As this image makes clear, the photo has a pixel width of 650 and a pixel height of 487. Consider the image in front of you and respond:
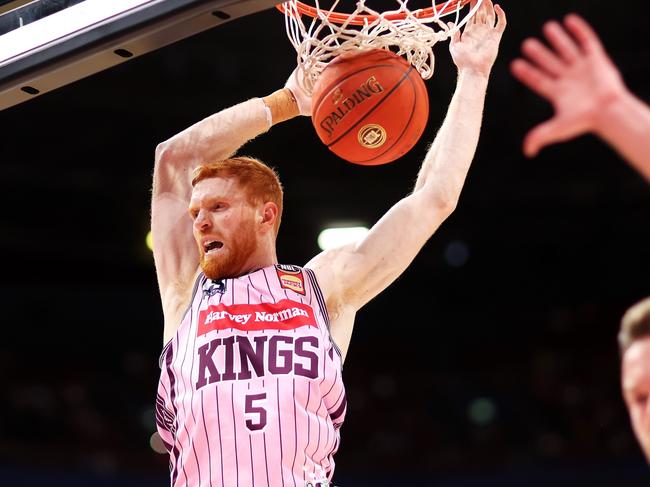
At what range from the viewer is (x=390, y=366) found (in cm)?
1058

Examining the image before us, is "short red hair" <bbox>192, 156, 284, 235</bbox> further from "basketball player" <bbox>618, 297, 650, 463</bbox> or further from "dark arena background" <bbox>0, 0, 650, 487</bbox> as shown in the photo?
"dark arena background" <bbox>0, 0, 650, 487</bbox>

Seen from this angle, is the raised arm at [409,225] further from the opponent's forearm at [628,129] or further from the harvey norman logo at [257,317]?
the opponent's forearm at [628,129]

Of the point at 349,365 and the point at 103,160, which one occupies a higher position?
the point at 103,160

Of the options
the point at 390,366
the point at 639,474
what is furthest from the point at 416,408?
the point at 639,474

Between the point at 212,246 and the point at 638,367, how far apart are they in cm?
Result: 168

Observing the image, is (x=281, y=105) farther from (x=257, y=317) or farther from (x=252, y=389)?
(x=252, y=389)

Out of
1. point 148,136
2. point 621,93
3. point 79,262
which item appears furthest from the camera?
point 79,262

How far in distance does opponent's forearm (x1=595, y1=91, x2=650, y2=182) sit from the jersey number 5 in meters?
1.68

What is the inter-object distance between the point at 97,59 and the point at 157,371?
7.86 m

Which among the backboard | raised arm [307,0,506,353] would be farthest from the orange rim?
the backboard

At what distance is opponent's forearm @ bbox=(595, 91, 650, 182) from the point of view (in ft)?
4.58

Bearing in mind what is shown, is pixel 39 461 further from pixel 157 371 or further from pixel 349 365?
pixel 349 365

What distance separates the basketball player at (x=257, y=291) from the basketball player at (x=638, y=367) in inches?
47.5

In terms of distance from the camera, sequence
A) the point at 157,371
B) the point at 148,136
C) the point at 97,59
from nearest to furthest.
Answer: the point at 97,59 < the point at 148,136 < the point at 157,371
